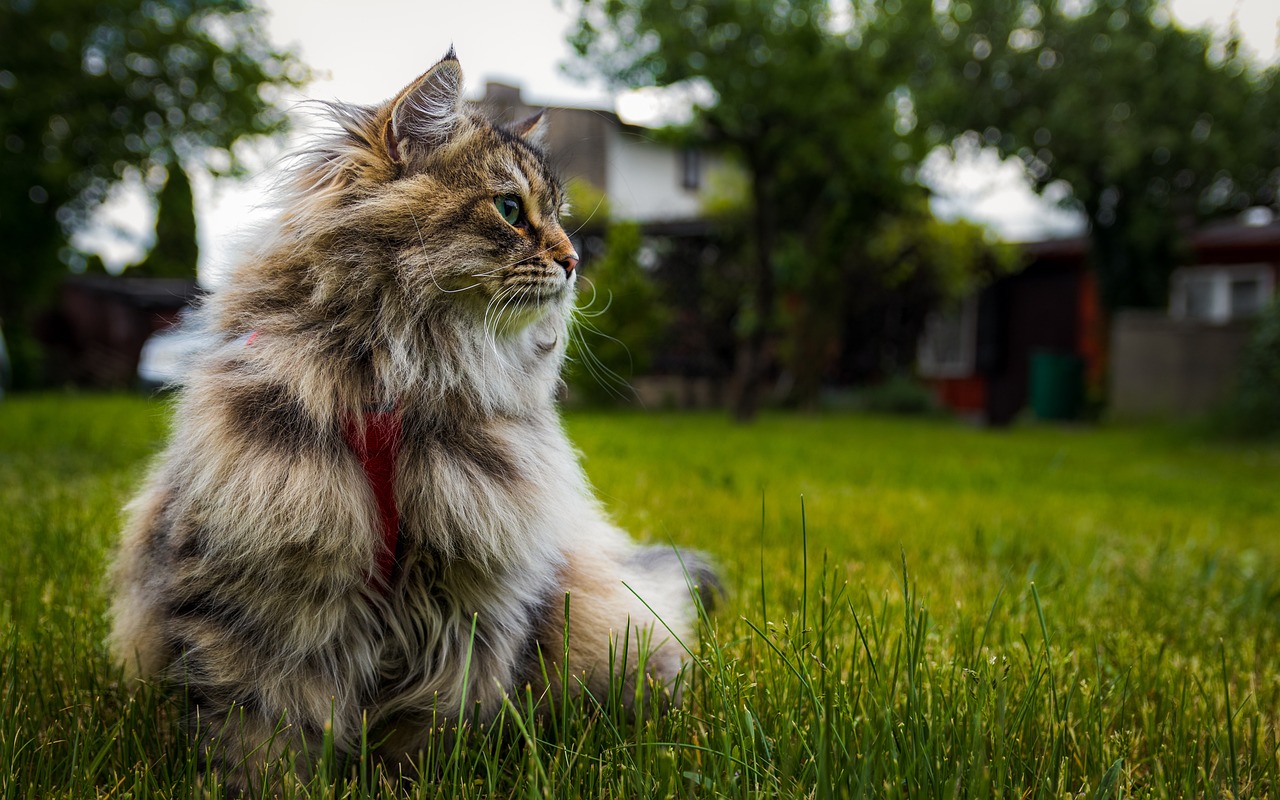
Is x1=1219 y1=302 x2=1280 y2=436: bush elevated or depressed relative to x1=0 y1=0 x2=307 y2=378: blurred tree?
depressed

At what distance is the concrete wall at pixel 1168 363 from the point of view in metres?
14.1

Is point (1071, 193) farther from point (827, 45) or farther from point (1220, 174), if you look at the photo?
point (827, 45)

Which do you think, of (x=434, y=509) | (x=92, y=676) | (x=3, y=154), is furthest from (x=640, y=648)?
(x=3, y=154)

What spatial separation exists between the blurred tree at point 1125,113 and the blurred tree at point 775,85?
3.76 meters

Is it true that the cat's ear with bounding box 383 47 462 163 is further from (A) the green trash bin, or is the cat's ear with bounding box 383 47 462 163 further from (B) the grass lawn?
(A) the green trash bin

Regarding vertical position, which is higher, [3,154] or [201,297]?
[3,154]

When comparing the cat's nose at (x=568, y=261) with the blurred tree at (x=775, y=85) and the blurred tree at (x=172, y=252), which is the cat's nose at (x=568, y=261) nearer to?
the blurred tree at (x=775, y=85)

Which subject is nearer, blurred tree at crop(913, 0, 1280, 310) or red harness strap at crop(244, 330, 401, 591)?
red harness strap at crop(244, 330, 401, 591)

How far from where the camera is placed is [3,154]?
887 cm

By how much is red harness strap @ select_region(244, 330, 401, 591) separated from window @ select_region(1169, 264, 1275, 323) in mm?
21183

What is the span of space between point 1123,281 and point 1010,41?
16.8 ft

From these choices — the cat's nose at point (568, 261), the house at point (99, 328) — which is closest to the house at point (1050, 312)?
the cat's nose at point (568, 261)

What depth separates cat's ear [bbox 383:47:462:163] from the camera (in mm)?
1770

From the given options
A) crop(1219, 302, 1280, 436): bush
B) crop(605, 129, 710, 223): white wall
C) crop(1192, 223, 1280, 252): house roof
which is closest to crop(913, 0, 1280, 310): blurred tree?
crop(1192, 223, 1280, 252): house roof
